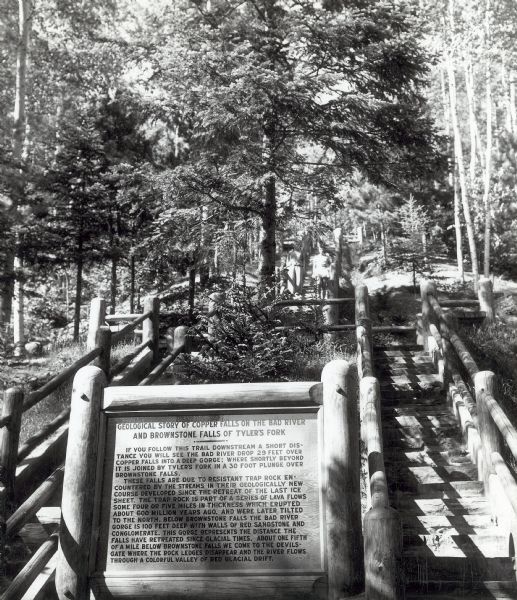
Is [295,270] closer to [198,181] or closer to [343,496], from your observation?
[198,181]

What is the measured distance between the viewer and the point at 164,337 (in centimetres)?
1519

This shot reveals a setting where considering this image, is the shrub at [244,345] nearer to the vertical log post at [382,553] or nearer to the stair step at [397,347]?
the stair step at [397,347]

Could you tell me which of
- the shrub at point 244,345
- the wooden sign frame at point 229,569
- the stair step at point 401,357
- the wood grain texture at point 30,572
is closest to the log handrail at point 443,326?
the stair step at point 401,357

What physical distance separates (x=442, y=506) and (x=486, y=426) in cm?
95

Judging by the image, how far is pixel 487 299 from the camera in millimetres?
12828

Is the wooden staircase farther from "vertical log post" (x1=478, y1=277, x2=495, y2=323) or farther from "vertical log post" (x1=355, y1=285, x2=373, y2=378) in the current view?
"vertical log post" (x1=478, y1=277, x2=495, y2=323)

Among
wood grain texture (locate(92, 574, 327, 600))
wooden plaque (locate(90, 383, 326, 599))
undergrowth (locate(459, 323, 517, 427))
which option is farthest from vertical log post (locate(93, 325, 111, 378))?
undergrowth (locate(459, 323, 517, 427))

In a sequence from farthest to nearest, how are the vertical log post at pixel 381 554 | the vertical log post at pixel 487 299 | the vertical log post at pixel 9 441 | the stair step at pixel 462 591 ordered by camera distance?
the vertical log post at pixel 487 299 → the vertical log post at pixel 9 441 → the stair step at pixel 462 591 → the vertical log post at pixel 381 554

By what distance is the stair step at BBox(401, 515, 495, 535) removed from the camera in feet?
20.7

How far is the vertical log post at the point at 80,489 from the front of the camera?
4.40 meters

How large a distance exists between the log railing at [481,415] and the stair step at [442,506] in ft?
0.46

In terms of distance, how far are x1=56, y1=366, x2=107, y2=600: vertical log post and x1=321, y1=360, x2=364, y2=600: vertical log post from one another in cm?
162

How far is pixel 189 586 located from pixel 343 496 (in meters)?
1.17

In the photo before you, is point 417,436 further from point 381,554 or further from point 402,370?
point 381,554
